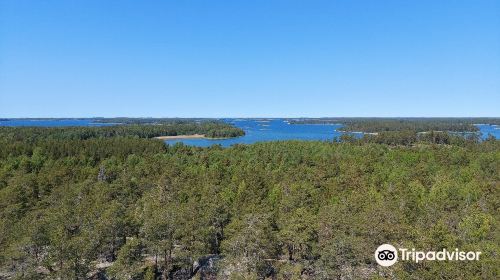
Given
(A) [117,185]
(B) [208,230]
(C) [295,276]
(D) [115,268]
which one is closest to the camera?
(C) [295,276]

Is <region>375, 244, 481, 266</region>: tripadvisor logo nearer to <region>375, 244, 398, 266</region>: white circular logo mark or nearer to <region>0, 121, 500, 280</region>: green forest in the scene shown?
<region>375, 244, 398, 266</region>: white circular logo mark

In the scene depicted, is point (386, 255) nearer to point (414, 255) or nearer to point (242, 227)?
point (414, 255)

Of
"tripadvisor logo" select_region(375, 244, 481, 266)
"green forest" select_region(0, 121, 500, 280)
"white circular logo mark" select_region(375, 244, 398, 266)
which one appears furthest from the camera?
"green forest" select_region(0, 121, 500, 280)

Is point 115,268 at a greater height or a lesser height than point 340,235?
lesser

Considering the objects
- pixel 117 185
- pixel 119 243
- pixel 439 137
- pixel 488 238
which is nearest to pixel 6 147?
pixel 117 185

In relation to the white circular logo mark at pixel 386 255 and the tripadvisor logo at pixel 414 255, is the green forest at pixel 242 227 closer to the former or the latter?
the tripadvisor logo at pixel 414 255

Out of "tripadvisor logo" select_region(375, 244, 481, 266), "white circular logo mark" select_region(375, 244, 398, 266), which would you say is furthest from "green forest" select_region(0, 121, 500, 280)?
"white circular logo mark" select_region(375, 244, 398, 266)

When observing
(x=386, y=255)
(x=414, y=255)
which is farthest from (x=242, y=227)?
(x=414, y=255)

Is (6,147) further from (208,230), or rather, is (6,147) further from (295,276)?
(295,276)
